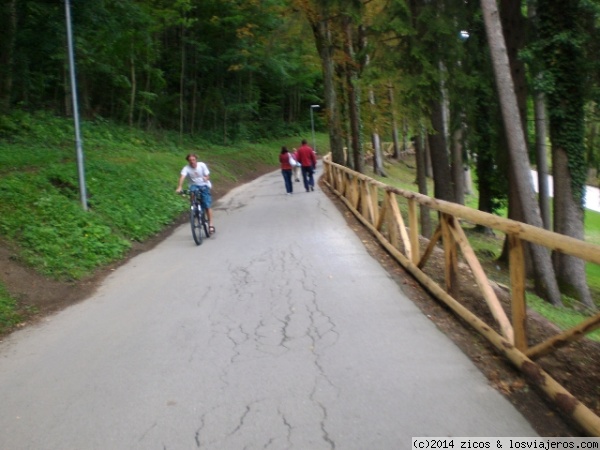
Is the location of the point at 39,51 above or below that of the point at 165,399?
above

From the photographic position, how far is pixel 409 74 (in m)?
14.2

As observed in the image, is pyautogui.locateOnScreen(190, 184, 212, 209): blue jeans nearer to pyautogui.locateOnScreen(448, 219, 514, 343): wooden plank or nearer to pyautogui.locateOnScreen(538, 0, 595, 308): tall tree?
pyautogui.locateOnScreen(448, 219, 514, 343): wooden plank

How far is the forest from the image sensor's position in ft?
41.7

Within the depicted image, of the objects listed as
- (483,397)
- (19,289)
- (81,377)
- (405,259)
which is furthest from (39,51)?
(483,397)

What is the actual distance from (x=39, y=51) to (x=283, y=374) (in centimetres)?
2448

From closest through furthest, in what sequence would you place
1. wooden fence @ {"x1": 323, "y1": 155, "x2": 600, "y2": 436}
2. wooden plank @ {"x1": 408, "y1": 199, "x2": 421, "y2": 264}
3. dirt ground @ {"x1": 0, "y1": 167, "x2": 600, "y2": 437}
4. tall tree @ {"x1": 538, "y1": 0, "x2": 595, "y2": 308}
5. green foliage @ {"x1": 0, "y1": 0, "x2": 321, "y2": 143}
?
wooden fence @ {"x1": 323, "y1": 155, "x2": 600, "y2": 436}
dirt ground @ {"x1": 0, "y1": 167, "x2": 600, "y2": 437}
wooden plank @ {"x1": 408, "y1": 199, "x2": 421, "y2": 264}
tall tree @ {"x1": 538, "y1": 0, "x2": 595, "y2": 308}
green foliage @ {"x1": 0, "y1": 0, "x2": 321, "y2": 143}

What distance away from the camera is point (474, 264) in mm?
6141

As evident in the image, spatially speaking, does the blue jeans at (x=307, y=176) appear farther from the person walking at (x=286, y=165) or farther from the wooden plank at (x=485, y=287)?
the wooden plank at (x=485, y=287)

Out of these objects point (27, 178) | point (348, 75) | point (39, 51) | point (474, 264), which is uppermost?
point (39, 51)

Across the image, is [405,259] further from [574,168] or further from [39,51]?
[39,51]

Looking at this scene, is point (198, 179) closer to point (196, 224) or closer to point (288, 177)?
point (196, 224)

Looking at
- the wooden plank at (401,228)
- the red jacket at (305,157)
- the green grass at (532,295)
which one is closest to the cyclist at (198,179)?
the wooden plank at (401,228)

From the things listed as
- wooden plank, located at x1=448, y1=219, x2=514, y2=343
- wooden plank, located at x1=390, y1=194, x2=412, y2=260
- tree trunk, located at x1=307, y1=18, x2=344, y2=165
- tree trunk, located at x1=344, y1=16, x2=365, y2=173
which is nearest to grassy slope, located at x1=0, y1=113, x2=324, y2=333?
wooden plank, located at x1=390, y1=194, x2=412, y2=260

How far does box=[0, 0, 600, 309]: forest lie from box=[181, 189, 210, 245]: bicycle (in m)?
4.62
